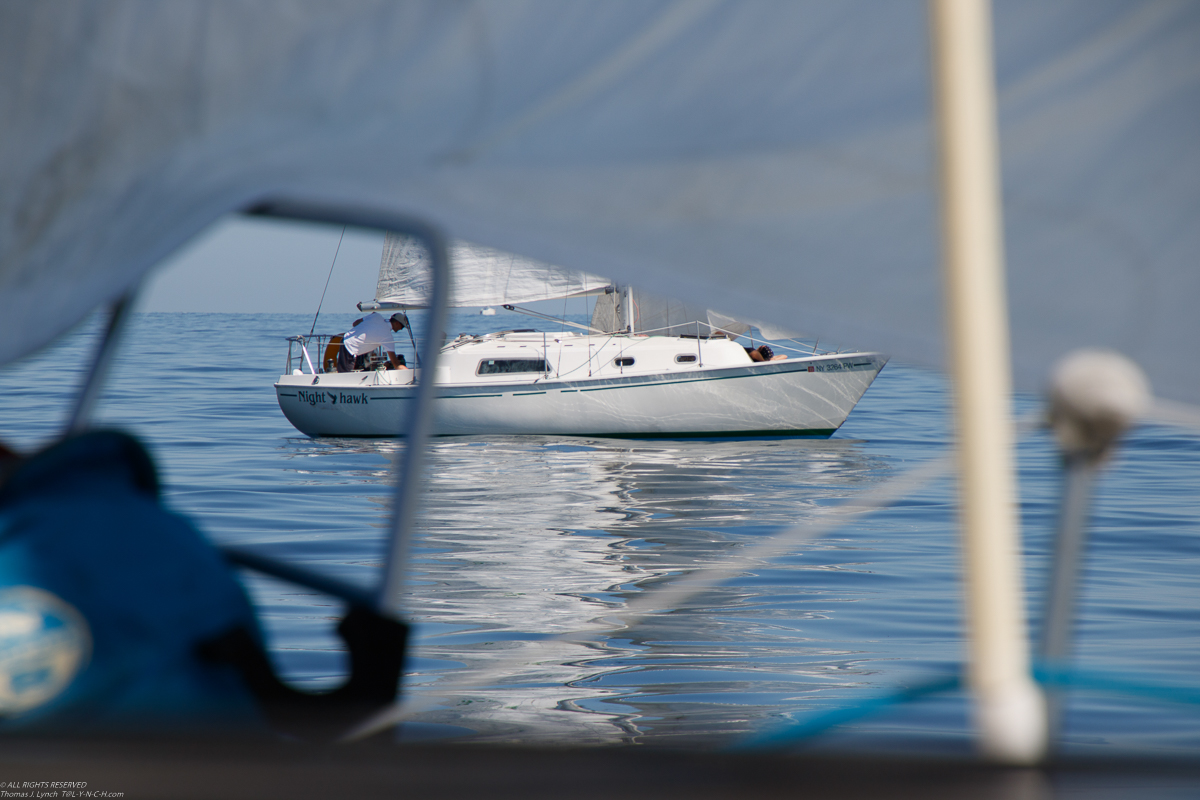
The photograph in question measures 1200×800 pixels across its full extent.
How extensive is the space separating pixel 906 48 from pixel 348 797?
1.26 metres

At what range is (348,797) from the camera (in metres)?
0.64

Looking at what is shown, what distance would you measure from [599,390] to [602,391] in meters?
0.05

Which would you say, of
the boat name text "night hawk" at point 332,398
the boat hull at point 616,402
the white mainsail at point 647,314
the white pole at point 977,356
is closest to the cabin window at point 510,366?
the boat hull at point 616,402

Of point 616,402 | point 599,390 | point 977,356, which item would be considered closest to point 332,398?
point 599,390

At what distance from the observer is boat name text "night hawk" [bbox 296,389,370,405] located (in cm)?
1587

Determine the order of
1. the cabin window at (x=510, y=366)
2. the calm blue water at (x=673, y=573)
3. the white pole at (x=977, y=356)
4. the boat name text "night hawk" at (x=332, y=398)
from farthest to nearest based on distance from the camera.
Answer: the cabin window at (x=510, y=366) < the boat name text "night hawk" at (x=332, y=398) < the calm blue water at (x=673, y=573) < the white pole at (x=977, y=356)

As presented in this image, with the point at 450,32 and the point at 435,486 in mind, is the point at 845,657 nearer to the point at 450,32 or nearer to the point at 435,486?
the point at 450,32

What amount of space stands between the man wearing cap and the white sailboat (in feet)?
0.97

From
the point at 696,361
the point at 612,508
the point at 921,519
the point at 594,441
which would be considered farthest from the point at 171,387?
the point at 921,519

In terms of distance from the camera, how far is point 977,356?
2.68 ft

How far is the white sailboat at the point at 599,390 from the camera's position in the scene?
51.8 feet

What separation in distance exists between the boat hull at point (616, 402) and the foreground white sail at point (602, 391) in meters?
0.02

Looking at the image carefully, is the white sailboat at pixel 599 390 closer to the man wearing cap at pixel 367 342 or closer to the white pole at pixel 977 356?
the man wearing cap at pixel 367 342

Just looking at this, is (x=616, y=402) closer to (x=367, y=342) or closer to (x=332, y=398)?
(x=367, y=342)
